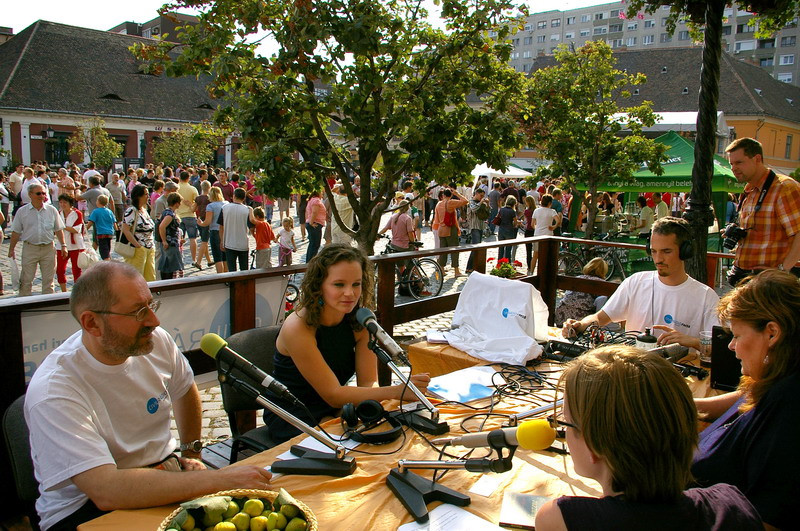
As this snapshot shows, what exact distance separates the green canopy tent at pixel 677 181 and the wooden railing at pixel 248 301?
7339 mm

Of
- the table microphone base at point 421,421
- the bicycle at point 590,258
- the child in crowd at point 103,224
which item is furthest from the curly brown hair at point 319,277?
the bicycle at point 590,258

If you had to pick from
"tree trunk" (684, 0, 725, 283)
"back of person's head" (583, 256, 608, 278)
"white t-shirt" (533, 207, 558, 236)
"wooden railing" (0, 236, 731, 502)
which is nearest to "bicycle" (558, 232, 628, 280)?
"white t-shirt" (533, 207, 558, 236)

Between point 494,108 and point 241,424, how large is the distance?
344 centimetres

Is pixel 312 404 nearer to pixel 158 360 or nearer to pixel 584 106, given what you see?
pixel 158 360

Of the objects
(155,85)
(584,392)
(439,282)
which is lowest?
(439,282)

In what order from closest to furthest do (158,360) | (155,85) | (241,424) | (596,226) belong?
(158,360), (241,424), (596,226), (155,85)

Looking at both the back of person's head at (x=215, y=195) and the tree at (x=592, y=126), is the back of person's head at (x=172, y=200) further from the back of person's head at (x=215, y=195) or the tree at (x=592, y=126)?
the tree at (x=592, y=126)

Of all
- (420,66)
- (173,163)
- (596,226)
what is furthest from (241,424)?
(173,163)

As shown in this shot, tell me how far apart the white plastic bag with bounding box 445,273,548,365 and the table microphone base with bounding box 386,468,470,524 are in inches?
68.6

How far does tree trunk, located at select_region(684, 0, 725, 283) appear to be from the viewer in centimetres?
458

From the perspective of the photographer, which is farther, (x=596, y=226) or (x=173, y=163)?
(x=173, y=163)

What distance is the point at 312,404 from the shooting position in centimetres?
325

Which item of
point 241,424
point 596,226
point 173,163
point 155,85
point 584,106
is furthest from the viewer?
point 155,85

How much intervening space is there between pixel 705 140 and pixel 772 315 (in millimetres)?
2858
